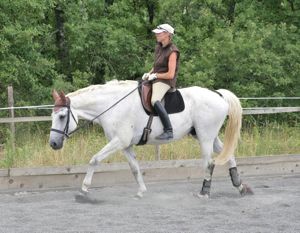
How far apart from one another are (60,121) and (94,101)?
62 cm

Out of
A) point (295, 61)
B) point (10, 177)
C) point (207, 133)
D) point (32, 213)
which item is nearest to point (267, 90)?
point (295, 61)

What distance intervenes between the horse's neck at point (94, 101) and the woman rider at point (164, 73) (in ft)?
1.60

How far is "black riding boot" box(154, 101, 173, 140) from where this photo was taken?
29.5ft

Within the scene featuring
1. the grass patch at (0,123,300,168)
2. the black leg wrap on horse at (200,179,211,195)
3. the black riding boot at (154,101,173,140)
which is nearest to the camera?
the black riding boot at (154,101,173,140)

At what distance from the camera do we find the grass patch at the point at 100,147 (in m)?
10.5

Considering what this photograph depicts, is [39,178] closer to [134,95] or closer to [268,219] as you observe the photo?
[134,95]

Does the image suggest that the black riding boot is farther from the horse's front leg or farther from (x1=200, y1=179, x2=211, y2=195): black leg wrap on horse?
(x1=200, y1=179, x2=211, y2=195): black leg wrap on horse

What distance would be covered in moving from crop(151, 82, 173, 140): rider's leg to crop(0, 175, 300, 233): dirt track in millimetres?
979

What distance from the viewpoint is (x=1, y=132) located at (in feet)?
51.2

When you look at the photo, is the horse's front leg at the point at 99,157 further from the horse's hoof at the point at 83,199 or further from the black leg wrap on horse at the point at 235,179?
the black leg wrap on horse at the point at 235,179

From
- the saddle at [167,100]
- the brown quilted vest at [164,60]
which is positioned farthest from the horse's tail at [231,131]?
the brown quilted vest at [164,60]

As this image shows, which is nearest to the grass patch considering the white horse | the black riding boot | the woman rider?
the white horse

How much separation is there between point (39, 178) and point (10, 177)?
1.48ft

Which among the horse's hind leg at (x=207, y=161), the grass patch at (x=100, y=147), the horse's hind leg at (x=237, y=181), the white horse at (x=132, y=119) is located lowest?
the grass patch at (x=100, y=147)
